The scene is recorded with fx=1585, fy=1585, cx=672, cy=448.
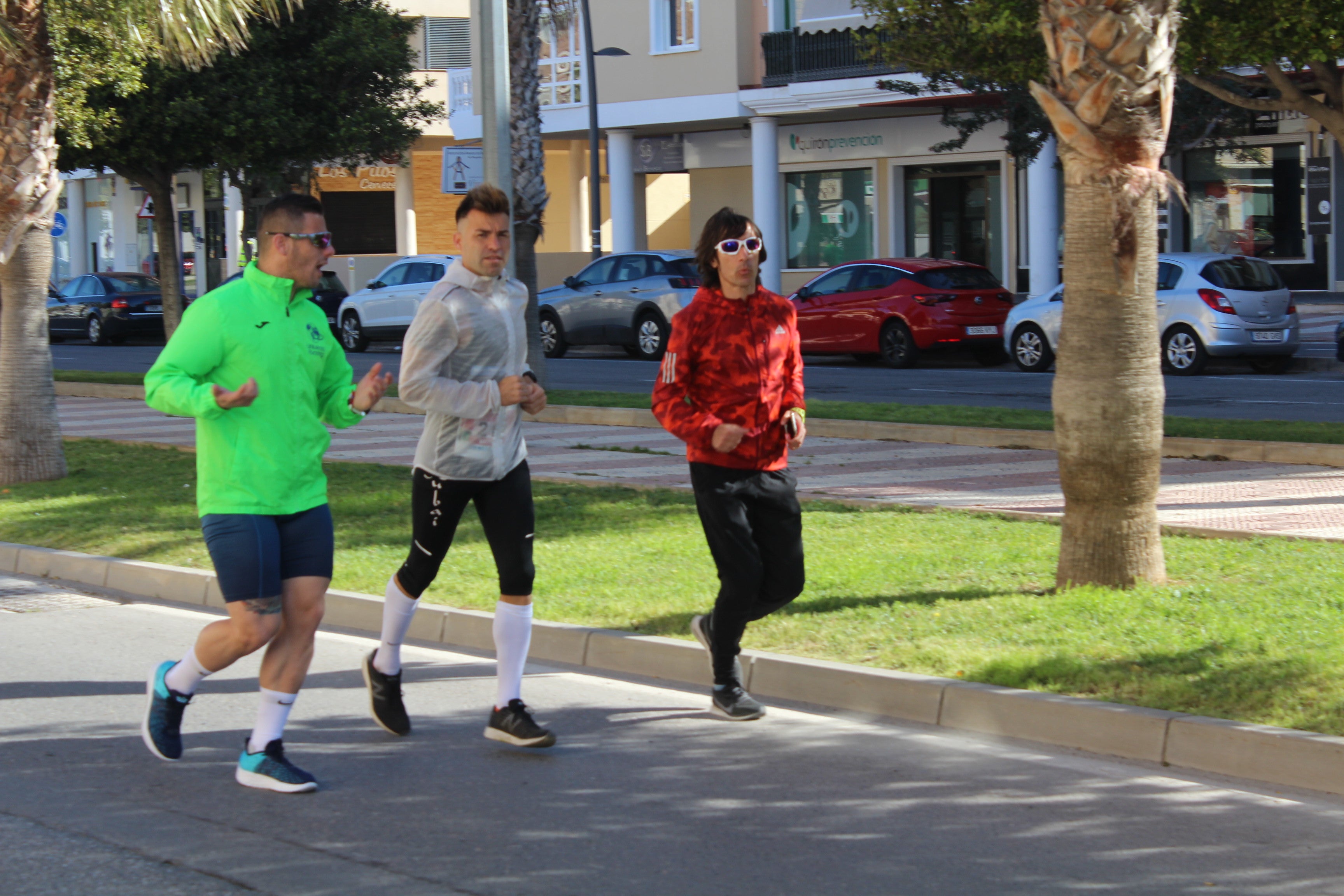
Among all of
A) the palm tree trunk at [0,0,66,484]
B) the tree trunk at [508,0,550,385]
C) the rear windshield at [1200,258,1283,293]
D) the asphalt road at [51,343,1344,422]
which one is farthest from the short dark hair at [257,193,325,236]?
the rear windshield at [1200,258,1283,293]

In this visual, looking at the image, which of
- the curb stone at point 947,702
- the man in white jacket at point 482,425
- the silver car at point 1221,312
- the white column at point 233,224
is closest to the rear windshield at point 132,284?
the white column at point 233,224

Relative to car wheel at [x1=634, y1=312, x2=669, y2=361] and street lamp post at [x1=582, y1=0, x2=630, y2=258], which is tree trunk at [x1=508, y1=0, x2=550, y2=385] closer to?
car wheel at [x1=634, y1=312, x2=669, y2=361]

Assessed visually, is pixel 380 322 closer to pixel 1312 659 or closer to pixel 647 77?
pixel 647 77

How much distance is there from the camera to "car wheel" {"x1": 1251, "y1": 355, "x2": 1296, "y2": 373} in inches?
831

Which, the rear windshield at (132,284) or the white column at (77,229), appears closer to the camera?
the rear windshield at (132,284)

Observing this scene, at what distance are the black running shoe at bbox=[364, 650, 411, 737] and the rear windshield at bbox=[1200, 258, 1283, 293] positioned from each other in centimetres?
1666

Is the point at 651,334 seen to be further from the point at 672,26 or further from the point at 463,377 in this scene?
the point at 463,377

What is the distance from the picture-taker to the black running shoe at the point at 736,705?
240 inches

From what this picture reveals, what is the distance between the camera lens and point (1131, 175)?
23.2 feet

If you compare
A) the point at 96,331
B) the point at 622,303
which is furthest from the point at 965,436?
the point at 96,331

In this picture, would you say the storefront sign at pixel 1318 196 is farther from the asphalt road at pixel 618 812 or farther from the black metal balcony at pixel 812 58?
the asphalt road at pixel 618 812

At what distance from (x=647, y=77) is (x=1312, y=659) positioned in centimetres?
3003

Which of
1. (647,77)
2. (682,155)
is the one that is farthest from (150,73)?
(682,155)

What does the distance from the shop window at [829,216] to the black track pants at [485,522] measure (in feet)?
96.4
